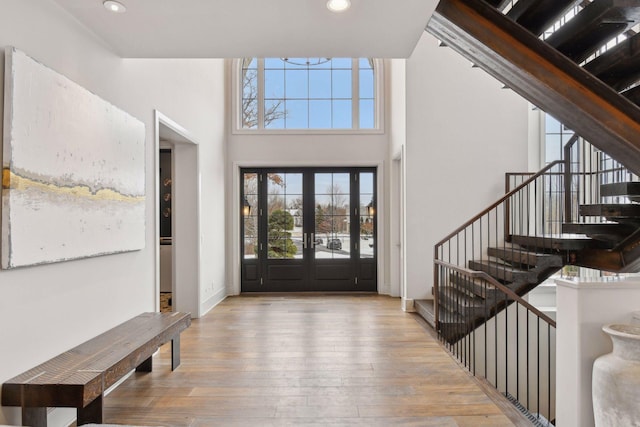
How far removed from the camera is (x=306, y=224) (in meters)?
6.97

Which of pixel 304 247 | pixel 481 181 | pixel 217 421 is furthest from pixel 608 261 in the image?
pixel 304 247

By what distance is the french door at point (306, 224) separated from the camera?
696 cm

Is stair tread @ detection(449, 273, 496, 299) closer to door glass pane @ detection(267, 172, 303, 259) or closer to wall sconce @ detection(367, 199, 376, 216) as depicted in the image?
wall sconce @ detection(367, 199, 376, 216)

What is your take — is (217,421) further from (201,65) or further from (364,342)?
(201,65)

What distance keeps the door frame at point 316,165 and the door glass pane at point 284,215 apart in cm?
28

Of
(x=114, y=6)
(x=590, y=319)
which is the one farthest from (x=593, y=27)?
(x=114, y=6)

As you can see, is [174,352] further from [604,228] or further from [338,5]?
[604,228]

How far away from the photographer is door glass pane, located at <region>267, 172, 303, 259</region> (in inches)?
274

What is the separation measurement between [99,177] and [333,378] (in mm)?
2278

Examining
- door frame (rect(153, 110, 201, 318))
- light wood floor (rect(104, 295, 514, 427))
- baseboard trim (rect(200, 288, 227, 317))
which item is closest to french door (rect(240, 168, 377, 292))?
baseboard trim (rect(200, 288, 227, 317))

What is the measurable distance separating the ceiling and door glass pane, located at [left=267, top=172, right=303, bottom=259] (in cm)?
390

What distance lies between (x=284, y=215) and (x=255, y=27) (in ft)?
14.7

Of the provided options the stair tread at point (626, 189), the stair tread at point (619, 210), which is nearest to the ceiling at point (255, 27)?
the stair tread at point (626, 189)

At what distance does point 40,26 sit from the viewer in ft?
7.49
